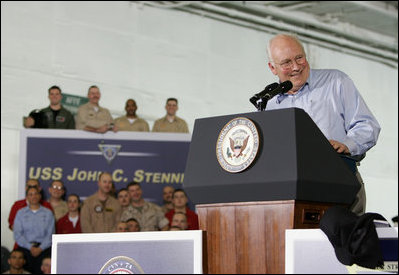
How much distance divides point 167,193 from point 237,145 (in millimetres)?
6169

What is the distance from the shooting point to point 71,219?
7047 mm

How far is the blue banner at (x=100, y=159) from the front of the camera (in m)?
7.53

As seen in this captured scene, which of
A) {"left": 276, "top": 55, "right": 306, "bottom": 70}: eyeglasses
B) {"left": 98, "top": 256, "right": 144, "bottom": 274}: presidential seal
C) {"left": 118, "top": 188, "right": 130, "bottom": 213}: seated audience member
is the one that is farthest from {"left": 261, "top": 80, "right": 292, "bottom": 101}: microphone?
{"left": 118, "top": 188, "right": 130, "bottom": 213}: seated audience member

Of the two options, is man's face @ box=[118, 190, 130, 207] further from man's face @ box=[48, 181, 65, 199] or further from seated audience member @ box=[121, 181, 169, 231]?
man's face @ box=[48, 181, 65, 199]

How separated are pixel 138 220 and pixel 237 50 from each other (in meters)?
4.04

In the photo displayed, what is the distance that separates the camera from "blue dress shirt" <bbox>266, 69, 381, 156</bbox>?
6.10ft

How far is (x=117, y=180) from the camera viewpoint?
7.65 m

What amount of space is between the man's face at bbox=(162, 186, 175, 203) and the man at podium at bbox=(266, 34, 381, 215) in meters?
5.77

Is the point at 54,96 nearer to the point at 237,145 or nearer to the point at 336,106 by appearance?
the point at 336,106

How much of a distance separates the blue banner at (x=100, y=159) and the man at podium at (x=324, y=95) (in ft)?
18.8

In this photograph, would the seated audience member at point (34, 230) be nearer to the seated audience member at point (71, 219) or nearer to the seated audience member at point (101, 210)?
the seated audience member at point (71, 219)

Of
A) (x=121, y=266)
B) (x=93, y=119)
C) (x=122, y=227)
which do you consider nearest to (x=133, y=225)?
(x=122, y=227)

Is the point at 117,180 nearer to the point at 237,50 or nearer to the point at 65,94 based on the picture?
the point at 65,94

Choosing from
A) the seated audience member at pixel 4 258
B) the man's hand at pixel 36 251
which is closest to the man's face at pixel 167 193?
the man's hand at pixel 36 251
